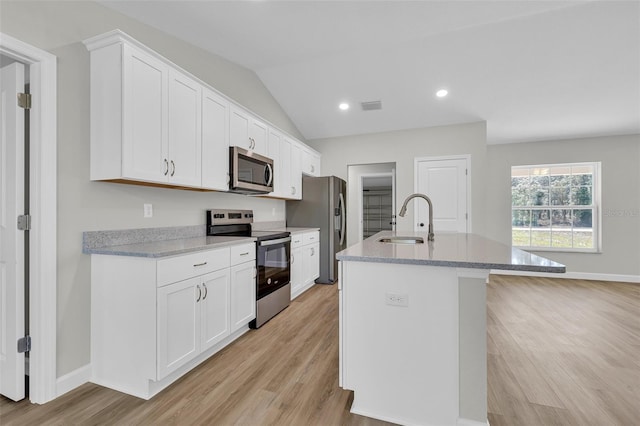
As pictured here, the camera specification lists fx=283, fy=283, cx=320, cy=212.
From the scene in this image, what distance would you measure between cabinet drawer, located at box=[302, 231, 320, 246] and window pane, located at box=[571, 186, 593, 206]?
4.61 meters

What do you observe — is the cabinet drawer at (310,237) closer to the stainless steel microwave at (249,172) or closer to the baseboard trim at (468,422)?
the stainless steel microwave at (249,172)

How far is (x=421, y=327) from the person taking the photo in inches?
57.8

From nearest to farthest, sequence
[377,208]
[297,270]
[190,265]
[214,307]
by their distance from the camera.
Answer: [190,265], [214,307], [297,270], [377,208]

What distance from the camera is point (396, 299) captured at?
1.51m

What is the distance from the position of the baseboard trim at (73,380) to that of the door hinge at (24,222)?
0.94 metres

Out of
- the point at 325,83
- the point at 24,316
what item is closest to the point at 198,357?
→ the point at 24,316

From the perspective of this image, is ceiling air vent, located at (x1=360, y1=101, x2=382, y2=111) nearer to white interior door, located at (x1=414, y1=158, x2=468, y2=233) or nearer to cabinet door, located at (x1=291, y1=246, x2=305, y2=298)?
white interior door, located at (x1=414, y1=158, x2=468, y2=233)

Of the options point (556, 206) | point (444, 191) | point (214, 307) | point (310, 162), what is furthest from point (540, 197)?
point (214, 307)

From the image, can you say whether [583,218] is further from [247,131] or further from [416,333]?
[247,131]

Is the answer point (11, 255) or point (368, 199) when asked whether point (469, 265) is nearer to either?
point (11, 255)

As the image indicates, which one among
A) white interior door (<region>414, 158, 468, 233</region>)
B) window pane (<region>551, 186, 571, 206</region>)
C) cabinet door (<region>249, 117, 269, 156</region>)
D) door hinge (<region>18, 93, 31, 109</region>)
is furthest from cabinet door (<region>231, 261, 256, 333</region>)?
window pane (<region>551, 186, 571, 206</region>)

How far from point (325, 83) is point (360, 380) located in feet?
11.7

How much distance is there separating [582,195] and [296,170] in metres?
5.02

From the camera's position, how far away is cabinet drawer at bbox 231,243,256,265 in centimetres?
239
